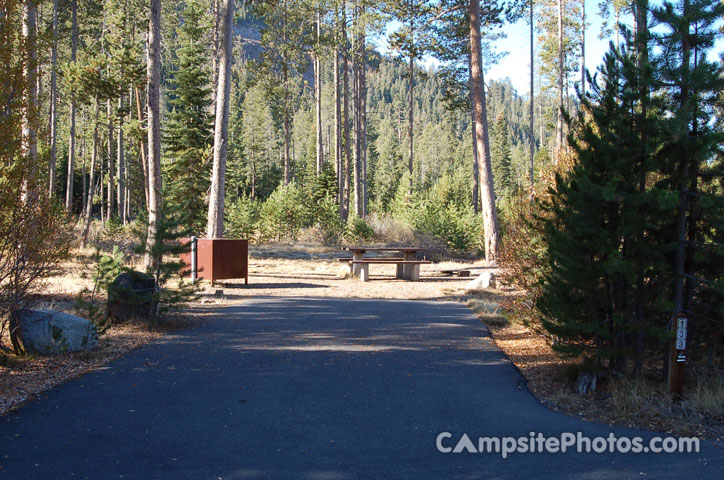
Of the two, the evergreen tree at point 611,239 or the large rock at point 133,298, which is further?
the large rock at point 133,298

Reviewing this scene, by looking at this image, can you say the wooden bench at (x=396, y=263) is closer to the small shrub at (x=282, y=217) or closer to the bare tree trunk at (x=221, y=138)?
the bare tree trunk at (x=221, y=138)

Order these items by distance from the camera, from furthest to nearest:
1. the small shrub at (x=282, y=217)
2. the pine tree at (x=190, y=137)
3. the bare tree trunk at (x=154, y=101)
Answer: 1. the small shrub at (x=282, y=217)
2. the pine tree at (x=190, y=137)
3. the bare tree trunk at (x=154, y=101)

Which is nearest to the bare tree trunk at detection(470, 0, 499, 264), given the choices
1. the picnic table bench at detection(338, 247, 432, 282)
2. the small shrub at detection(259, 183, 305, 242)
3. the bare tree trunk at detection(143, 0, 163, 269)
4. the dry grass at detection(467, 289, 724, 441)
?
the picnic table bench at detection(338, 247, 432, 282)

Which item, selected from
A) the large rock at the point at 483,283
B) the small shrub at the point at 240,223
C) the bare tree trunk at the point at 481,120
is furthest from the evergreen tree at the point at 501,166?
the large rock at the point at 483,283

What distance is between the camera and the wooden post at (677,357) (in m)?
5.54

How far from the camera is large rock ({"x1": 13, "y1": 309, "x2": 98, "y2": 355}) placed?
696cm

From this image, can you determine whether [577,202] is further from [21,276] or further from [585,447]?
[21,276]

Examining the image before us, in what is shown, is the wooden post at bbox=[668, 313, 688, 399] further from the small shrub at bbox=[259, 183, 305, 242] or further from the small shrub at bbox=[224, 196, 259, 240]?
the small shrub at bbox=[259, 183, 305, 242]

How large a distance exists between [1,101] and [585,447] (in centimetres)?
662

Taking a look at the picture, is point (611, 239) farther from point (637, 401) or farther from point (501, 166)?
point (501, 166)

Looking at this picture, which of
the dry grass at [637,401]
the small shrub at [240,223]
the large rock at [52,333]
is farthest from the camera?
the small shrub at [240,223]

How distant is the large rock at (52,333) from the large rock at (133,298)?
144 centimetres

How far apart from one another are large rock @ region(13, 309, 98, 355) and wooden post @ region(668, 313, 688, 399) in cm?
701

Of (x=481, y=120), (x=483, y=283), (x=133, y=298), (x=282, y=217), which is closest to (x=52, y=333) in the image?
(x=133, y=298)
